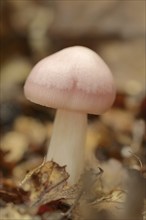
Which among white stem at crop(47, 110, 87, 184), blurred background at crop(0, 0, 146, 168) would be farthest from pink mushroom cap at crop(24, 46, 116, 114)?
blurred background at crop(0, 0, 146, 168)

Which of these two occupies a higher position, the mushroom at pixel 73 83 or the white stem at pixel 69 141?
the mushroom at pixel 73 83

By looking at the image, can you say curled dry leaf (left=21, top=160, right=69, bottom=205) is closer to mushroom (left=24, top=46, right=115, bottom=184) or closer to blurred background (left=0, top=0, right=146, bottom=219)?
mushroom (left=24, top=46, right=115, bottom=184)

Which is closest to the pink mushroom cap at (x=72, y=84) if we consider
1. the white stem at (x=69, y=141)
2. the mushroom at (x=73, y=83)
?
the mushroom at (x=73, y=83)

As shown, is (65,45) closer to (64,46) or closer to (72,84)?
(64,46)

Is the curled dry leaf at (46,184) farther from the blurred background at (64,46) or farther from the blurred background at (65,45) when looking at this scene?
the blurred background at (65,45)

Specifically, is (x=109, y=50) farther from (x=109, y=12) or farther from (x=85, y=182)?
(x=85, y=182)

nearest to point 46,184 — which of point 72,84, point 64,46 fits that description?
point 72,84
